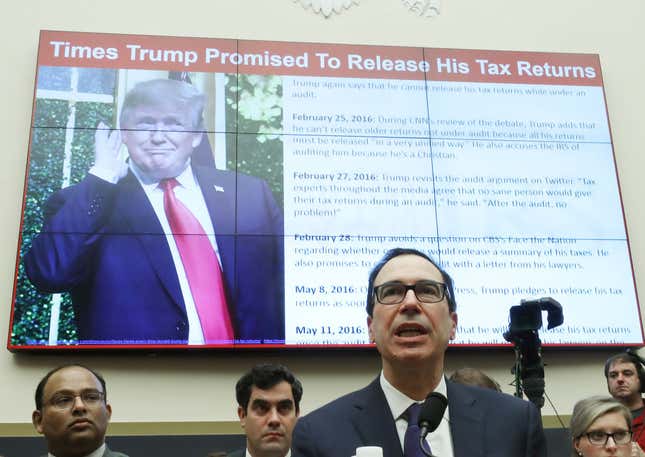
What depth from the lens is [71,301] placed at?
13.9 ft

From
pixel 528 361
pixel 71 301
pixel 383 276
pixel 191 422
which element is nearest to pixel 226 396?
pixel 191 422

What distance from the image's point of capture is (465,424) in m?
1.55

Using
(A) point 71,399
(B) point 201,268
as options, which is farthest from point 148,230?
(A) point 71,399

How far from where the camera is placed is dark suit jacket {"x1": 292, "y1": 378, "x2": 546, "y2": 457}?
1.52 m

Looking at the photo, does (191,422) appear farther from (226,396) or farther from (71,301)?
(71,301)

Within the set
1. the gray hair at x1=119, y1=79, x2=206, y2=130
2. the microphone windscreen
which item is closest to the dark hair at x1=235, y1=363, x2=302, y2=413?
the microphone windscreen

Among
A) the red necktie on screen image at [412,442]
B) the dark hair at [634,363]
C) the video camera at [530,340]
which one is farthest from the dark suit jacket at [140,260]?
the red necktie on screen image at [412,442]

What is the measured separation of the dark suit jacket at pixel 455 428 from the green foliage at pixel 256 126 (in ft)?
9.93

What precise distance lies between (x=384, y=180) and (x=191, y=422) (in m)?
1.75

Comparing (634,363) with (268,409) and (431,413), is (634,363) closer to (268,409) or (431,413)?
(268,409)

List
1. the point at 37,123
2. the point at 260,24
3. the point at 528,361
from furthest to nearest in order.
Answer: the point at 260,24 < the point at 37,123 < the point at 528,361

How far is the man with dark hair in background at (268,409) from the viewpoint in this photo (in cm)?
292

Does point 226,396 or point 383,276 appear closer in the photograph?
point 383,276

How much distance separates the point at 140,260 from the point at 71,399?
5.55 ft
